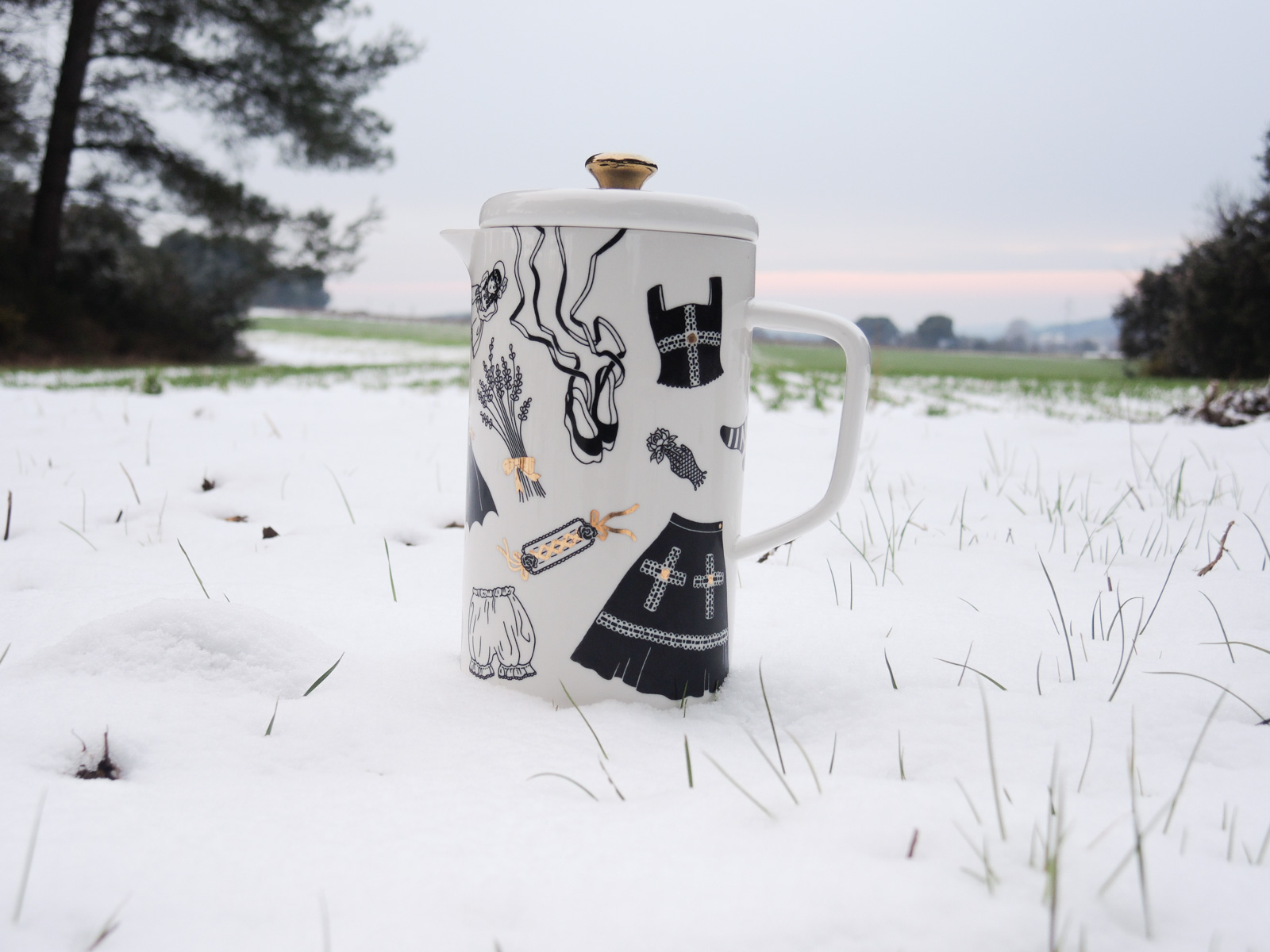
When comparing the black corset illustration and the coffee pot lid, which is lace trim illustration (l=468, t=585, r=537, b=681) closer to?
the black corset illustration

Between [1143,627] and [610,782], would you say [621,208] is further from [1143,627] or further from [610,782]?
[1143,627]

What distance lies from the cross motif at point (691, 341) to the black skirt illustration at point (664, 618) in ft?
0.65

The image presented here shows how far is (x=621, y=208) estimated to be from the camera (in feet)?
3.46

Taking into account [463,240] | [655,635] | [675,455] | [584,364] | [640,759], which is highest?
[463,240]

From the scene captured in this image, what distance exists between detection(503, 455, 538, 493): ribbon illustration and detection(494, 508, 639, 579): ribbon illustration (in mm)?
76

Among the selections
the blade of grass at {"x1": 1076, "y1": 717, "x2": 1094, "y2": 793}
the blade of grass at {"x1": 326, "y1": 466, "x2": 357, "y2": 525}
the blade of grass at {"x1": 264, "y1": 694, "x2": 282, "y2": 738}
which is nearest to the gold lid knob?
the blade of grass at {"x1": 264, "y1": 694, "x2": 282, "y2": 738}

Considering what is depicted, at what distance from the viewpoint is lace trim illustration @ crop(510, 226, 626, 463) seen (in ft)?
3.55

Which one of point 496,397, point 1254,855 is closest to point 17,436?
point 496,397

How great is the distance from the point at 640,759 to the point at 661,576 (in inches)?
9.6

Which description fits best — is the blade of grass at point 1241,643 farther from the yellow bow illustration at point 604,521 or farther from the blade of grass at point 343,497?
the blade of grass at point 343,497

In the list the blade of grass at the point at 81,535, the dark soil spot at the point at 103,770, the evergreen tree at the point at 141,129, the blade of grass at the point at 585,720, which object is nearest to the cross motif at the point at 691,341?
the blade of grass at the point at 585,720

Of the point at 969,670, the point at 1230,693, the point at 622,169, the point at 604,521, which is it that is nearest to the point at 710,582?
the point at 604,521

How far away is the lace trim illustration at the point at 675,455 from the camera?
1.10 meters

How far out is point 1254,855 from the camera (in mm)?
802
